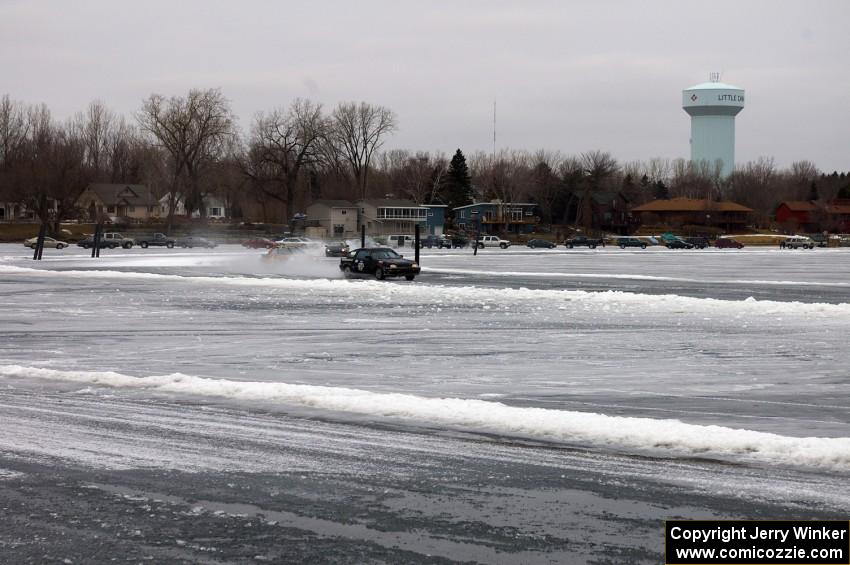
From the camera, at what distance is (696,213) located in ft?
509

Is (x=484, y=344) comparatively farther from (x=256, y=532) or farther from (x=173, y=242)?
(x=173, y=242)

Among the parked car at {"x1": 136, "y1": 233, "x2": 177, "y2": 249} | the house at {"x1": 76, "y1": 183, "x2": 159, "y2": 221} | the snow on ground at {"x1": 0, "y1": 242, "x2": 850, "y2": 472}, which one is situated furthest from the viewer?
the house at {"x1": 76, "y1": 183, "x2": 159, "y2": 221}

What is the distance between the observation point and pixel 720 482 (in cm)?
831

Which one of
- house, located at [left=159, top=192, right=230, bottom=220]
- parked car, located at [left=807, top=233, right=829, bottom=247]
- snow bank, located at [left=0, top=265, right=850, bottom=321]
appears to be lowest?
snow bank, located at [left=0, top=265, right=850, bottom=321]

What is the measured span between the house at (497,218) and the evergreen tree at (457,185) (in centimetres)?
194

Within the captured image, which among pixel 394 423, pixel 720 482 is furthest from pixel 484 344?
pixel 720 482

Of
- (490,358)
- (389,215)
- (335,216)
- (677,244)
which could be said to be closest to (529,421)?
(490,358)

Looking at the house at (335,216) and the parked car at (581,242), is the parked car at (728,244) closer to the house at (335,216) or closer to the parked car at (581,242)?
the parked car at (581,242)

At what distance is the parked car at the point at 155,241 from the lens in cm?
9544

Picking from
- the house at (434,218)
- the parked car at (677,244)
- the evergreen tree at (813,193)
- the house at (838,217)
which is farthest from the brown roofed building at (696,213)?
the parked car at (677,244)

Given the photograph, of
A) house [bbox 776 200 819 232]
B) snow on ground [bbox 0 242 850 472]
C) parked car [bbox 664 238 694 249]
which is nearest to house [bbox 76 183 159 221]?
parked car [bbox 664 238 694 249]

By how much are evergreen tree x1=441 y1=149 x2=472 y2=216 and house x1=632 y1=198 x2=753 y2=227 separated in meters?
29.9

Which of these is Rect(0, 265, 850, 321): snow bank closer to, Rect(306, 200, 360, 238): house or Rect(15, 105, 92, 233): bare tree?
Rect(15, 105, 92, 233): bare tree

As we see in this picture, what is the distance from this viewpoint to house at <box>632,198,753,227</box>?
154 m
